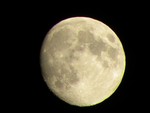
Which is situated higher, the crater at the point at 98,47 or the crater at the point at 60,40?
the crater at the point at 60,40

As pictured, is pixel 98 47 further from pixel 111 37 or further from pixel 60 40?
pixel 60 40

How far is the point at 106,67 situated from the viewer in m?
6.17

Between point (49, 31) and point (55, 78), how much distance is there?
3.99ft

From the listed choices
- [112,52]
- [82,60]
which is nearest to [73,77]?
[82,60]

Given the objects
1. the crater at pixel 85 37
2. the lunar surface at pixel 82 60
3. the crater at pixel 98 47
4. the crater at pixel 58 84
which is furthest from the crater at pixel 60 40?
the crater at pixel 58 84

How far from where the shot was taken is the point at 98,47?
20.0ft

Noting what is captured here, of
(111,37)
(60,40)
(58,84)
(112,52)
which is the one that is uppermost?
(111,37)

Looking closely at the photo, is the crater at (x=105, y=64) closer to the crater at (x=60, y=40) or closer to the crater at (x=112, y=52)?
the crater at (x=112, y=52)

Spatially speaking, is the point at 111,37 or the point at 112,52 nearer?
the point at 112,52

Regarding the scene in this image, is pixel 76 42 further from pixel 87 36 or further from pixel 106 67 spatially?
pixel 106 67

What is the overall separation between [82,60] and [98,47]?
1.62 ft

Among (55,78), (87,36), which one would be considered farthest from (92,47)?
(55,78)

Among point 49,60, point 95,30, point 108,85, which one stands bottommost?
point 108,85

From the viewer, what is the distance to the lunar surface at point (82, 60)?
5988mm
